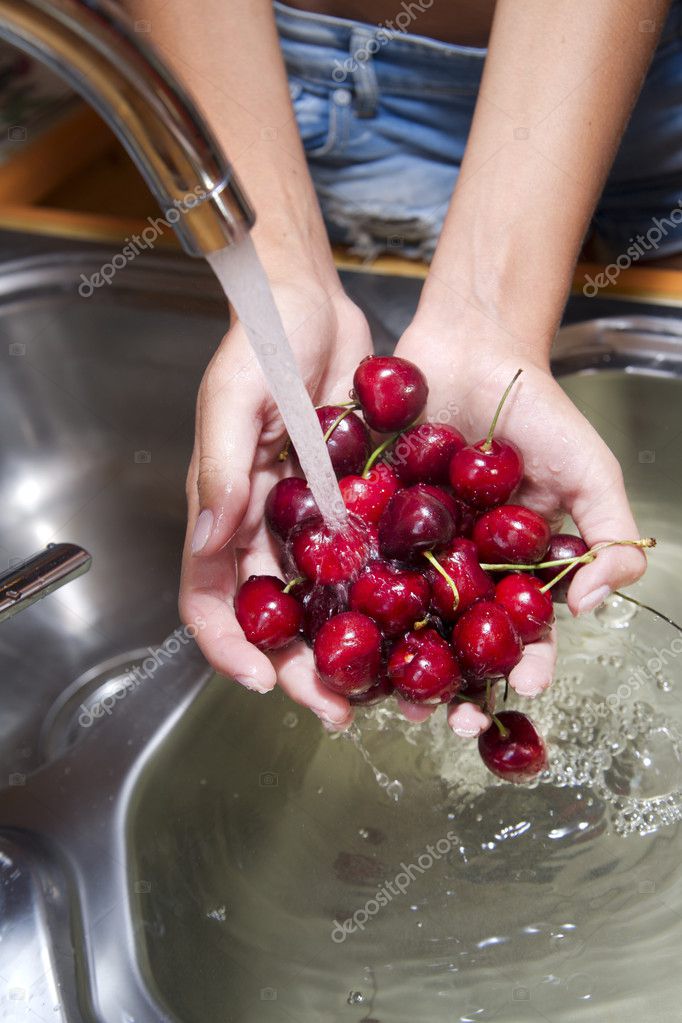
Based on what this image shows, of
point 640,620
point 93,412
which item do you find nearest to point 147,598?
point 93,412

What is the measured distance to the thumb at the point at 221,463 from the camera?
788 millimetres

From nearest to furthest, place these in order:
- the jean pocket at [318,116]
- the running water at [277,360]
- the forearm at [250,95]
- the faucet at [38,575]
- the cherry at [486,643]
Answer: the running water at [277,360] < the cherry at [486,643] < the faucet at [38,575] < the forearm at [250,95] < the jean pocket at [318,116]

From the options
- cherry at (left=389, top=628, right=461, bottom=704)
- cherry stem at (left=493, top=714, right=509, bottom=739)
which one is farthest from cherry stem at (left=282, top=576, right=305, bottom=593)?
cherry stem at (left=493, top=714, right=509, bottom=739)

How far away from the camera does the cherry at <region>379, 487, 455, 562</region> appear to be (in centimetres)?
77

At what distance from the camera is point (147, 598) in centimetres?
119

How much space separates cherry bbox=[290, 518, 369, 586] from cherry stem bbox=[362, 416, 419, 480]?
8cm

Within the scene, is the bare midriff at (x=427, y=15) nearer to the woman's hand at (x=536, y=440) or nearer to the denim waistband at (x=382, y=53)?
the denim waistband at (x=382, y=53)

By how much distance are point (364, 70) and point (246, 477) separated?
0.58m

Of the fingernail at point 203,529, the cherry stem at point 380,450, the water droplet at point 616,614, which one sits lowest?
the water droplet at point 616,614

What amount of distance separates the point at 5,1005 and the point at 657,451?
0.89 m

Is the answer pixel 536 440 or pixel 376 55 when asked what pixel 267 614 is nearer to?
pixel 536 440

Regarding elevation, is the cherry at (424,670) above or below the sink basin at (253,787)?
above

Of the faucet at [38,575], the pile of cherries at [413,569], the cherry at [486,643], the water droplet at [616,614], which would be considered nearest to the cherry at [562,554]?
the pile of cherries at [413,569]

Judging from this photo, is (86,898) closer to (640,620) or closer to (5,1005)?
(5,1005)
